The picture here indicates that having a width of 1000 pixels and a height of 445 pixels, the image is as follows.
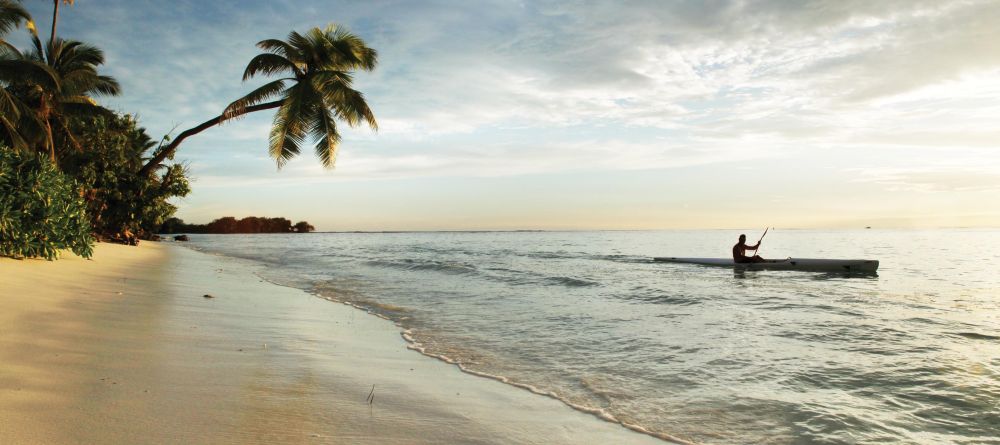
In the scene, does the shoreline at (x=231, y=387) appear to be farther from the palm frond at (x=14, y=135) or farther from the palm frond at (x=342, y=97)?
the palm frond at (x=14, y=135)

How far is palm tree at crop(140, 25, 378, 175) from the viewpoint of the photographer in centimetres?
1881

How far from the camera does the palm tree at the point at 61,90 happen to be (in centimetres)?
2028

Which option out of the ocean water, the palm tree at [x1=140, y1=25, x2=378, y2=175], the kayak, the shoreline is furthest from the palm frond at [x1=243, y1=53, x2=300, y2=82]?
the kayak

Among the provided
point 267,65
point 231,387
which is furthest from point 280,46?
point 231,387

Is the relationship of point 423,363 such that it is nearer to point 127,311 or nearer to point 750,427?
point 750,427

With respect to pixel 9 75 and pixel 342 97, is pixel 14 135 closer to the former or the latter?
pixel 9 75

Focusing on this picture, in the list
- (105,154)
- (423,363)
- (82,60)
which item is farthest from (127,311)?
(82,60)

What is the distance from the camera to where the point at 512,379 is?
534cm

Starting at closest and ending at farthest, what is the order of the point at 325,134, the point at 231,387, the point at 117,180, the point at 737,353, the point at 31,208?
the point at 231,387
the point at 737,353
the point at 31,208
the point at 325,134
the point at 117,180

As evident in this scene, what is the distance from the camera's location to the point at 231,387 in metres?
3.89

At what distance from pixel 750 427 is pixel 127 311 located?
739cm

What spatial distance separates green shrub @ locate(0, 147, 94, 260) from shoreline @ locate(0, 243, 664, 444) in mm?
4786

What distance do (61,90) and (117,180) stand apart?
682cm

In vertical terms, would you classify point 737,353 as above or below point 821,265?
below
